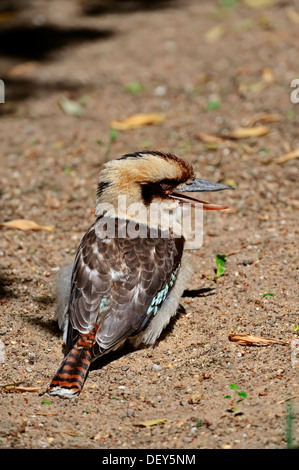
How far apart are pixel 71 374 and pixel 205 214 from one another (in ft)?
9.84

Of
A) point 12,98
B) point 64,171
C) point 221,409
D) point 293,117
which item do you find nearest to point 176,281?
point 221,409

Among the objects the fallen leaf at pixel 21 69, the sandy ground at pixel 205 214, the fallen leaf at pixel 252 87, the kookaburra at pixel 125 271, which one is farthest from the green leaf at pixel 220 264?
the fallen leaf at pixel 21 69

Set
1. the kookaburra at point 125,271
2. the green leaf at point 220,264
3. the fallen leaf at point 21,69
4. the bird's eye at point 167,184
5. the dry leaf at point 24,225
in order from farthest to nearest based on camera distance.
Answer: the fallen leaf at point 21,69
the dry leaf at point 24,225
the green leaf at point 220,264
the bird's eye at point 167,184
the kookaburra at point 125,271

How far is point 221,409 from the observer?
4418mm

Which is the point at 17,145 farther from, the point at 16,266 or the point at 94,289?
the point at 94,289

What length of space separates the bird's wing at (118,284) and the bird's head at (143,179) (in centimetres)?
35

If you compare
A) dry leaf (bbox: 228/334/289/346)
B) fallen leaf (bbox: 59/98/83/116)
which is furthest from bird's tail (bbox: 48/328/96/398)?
fallen leaf (bbox: 59/98/83/116)

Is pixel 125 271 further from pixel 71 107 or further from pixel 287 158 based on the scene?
pixel 71 107

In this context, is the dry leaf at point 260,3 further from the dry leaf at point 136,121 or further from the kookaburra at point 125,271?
the kookaburra at point 125,271

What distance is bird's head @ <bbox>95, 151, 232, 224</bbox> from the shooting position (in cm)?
556

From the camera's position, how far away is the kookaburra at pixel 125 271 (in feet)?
16.2

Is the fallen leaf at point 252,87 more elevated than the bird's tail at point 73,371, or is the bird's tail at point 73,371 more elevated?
the fallen leaf at point 252,87

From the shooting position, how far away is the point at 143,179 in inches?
219

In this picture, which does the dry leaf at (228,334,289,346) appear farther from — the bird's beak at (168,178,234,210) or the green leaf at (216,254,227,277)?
the bird's beak at (168,178,234,210)
